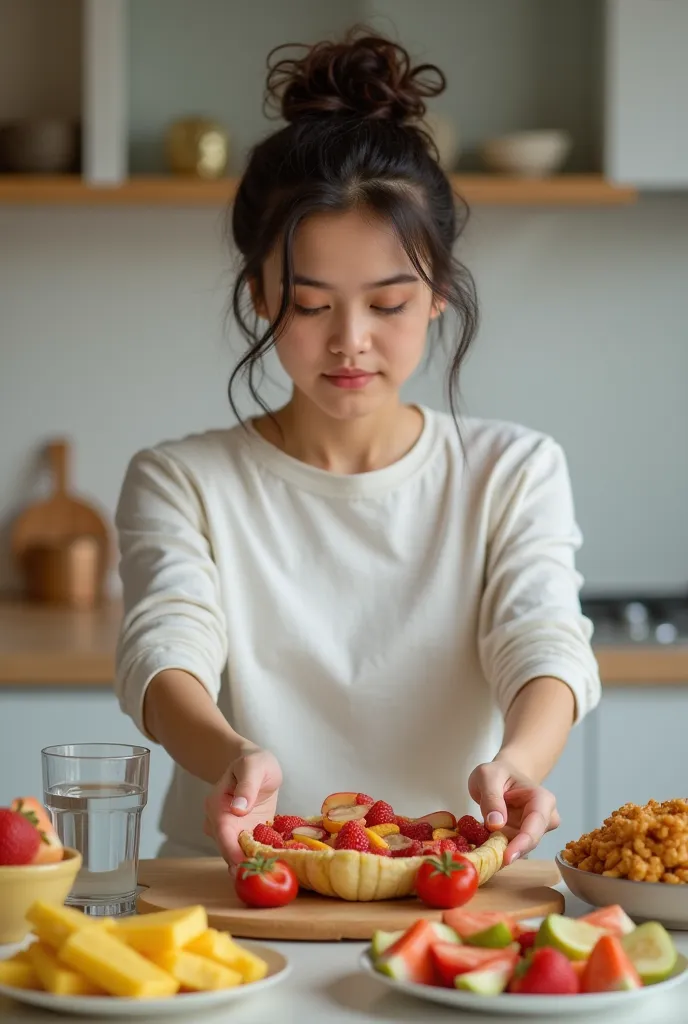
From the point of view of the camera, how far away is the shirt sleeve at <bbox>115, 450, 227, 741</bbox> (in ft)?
4.92

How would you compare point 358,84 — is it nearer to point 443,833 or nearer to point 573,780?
point 443,833

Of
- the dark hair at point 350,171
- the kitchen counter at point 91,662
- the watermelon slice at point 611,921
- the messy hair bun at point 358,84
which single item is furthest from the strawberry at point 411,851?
the kitchen counter at point 91,662

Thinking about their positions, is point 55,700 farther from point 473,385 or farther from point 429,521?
point 473,385

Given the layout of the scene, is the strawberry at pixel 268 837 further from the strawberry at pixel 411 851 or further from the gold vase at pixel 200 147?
the gold vase at pixel 200 147

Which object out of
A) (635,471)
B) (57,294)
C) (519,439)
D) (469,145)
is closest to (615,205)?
(469,145)

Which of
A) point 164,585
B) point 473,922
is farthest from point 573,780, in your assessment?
point 473,922

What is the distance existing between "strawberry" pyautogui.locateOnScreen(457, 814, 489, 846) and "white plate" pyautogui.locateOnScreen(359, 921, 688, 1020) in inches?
11.2

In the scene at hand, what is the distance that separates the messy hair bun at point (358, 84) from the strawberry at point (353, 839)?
0.86 metres

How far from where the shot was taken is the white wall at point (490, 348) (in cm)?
310

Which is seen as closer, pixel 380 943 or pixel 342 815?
pixel 380 943

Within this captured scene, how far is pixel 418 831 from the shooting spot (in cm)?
120

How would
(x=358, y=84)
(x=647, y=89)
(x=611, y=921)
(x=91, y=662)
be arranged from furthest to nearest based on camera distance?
1. (x=647, y=89)
2. (x=91, y=662)
3. (x=358, y=84)
4. (x=611, y=921)

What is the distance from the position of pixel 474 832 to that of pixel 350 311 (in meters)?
0.59

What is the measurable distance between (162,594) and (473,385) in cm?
170
